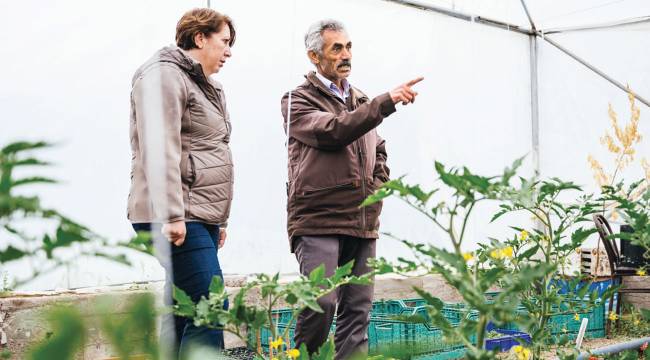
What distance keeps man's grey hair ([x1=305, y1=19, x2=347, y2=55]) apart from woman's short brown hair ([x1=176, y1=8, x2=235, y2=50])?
13.0 inches

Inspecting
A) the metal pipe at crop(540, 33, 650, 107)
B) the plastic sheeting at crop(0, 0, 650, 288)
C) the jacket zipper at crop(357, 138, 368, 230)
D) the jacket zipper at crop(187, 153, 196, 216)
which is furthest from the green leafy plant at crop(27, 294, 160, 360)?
the metal pipe at crop(540, 33, 650, 107)

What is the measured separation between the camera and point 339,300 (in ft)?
7.43

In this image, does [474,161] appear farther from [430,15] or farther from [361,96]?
[361,96]

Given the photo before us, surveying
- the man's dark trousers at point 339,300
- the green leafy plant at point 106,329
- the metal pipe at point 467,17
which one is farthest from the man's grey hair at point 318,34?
the metal pipe at point 467,17

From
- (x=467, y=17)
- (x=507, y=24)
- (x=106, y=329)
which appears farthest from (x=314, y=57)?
(x=507, y=24)

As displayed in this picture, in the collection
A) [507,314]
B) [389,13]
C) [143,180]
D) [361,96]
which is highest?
[389,13]

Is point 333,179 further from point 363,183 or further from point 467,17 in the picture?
point 467,17

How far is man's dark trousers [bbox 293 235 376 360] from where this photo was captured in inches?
82.5

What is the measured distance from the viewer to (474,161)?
577cm

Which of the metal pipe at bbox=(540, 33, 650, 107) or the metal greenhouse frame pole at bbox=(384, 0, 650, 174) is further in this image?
the metal pipe at bbox=(540, 33, 650, 107)

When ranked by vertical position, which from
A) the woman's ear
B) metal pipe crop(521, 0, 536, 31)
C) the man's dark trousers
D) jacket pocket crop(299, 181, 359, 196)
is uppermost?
metal pipe crop(521, 0, 536, 31)

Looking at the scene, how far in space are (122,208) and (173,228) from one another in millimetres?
1863

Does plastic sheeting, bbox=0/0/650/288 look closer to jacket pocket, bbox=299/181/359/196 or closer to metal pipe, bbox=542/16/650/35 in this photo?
metal pipe, bbox=542/16/650/35

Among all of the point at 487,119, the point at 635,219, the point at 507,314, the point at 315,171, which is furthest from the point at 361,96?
the point at 487,119
